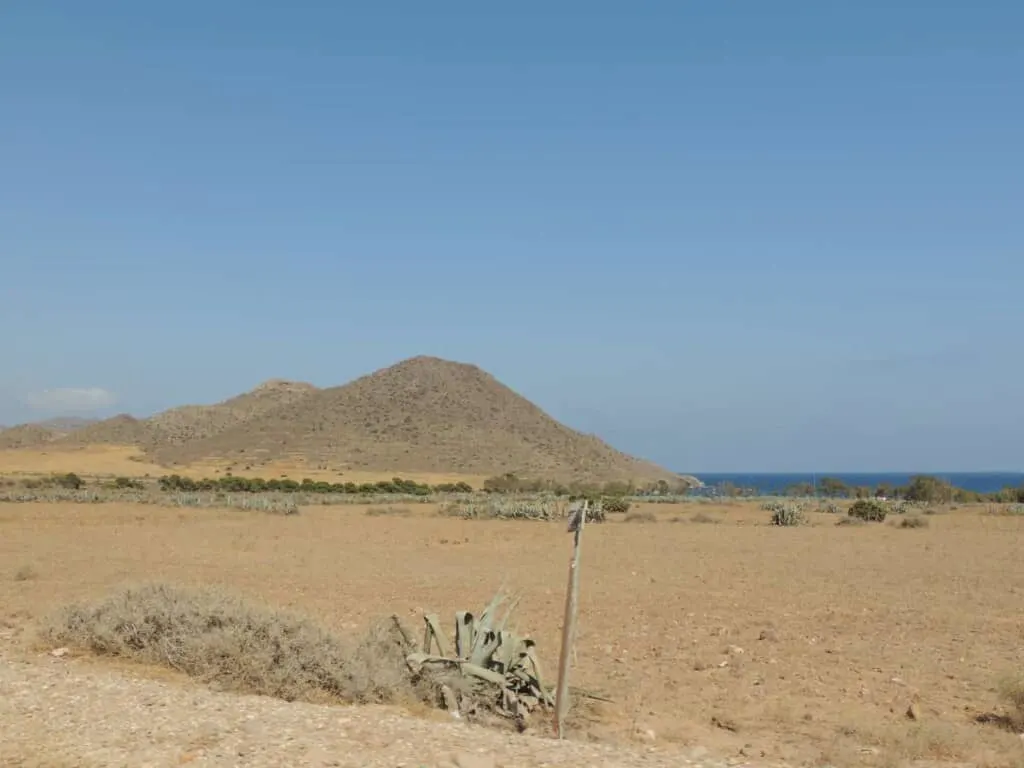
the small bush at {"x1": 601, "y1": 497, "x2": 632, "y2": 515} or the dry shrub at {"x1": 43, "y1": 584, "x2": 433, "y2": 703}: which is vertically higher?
the small bush at {"x1": 601, "y1": 497, "x2": 632, "y2": 515}

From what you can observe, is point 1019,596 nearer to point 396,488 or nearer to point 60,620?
point 60,620

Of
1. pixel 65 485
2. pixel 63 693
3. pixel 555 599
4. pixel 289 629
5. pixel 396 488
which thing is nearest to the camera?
pixel 63 693

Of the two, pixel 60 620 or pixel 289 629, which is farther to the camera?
pixel 60 620

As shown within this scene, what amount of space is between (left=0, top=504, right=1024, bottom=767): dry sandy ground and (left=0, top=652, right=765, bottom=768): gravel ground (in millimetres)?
1667

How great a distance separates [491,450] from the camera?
308ft

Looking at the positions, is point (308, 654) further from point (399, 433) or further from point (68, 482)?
point (399, 433)

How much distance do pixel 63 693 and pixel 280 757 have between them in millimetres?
2789

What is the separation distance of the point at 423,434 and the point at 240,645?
87058 millimetres

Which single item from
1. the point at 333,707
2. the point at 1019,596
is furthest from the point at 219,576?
the point at 1019,596

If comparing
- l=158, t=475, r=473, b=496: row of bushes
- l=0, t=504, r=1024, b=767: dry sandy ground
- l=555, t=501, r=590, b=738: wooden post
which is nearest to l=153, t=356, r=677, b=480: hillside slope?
l=158, t=475, r=473, b=496: row of bushes

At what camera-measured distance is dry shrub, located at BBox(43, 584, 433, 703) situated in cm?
888

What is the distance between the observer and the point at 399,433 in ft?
316

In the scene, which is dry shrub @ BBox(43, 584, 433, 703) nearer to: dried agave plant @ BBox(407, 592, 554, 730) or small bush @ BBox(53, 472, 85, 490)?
dried agave plant @ BBox(407, 592, 554, 730)

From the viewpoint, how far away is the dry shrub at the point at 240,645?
8.88 metres
